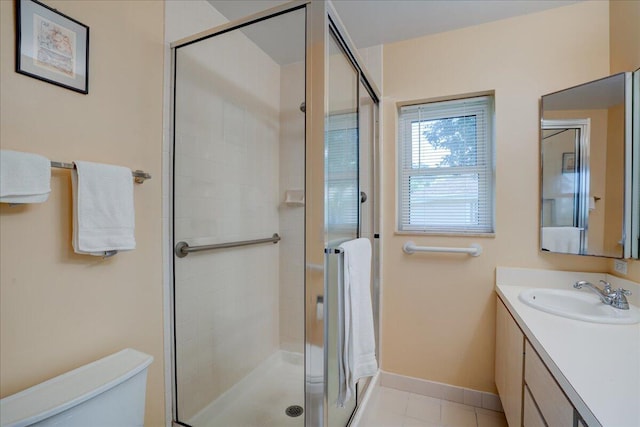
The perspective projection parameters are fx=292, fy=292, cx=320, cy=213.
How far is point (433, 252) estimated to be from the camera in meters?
1.97

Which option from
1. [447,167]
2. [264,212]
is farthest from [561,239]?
[264,212]

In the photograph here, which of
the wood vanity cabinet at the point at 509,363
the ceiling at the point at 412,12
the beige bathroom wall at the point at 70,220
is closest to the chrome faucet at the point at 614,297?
the wood vanity cabinet at the point at 509,363

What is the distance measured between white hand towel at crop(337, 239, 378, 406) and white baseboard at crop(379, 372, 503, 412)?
84cm

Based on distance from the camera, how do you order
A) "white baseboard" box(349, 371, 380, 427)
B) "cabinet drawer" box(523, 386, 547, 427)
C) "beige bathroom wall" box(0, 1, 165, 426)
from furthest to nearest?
"white baseboard" box(349, 371, 380, 427), "cabinet drawer" box(523, 386, 547, 427), "beige bathroom wall" box(0, 1, 165, 426)

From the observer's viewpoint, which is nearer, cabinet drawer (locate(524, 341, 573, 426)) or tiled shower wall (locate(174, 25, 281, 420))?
cabinet drawer (locate(524, 341, 573, 426))

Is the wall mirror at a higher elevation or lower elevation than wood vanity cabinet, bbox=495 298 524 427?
higher

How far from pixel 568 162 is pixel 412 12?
1243 mm

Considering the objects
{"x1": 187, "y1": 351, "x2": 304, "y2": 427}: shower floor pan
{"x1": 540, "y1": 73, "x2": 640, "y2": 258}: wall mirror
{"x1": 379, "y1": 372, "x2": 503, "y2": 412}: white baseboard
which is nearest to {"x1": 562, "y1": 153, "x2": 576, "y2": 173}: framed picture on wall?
{"x1": 540, "y1": 73, "x2": 640, "y2": 258}: wall mirror

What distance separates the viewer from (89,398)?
0.89 m

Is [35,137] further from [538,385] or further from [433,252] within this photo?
[433,252]

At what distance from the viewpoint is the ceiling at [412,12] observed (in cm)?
166

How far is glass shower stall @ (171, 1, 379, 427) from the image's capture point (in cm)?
122

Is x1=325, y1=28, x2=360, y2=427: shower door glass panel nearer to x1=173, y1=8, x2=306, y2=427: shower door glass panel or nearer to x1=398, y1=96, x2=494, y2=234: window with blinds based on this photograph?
x1=173, y1=8, x2=306, y2=427: shower door glass panel

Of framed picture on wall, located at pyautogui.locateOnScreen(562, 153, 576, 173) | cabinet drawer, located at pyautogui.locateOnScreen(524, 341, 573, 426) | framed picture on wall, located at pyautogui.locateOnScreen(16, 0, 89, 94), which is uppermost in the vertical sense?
framed picture on wall, located at pyautogui.locateOnScreen(16, 0, 89, 94)
